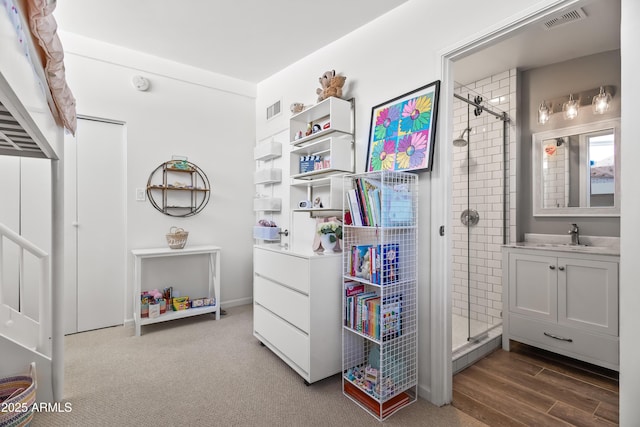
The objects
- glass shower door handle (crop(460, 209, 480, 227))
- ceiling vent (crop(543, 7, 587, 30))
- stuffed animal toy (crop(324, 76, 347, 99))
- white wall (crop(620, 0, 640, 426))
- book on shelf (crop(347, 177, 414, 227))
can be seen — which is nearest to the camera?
white wall (crop(620, 0, 640, 426))

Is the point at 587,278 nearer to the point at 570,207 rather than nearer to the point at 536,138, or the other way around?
the point at 570,207

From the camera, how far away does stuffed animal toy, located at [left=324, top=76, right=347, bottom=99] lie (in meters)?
2.50

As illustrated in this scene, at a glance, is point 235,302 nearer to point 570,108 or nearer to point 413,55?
point 413,55

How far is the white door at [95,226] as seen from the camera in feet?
9.66

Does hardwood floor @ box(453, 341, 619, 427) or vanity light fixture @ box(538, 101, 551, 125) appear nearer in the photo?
hardwood floor @ box(453, 341, 619, 427)

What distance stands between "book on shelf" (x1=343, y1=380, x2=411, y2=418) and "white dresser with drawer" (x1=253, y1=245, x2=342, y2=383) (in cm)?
20

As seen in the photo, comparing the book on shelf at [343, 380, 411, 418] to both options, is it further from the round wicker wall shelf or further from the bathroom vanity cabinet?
the round wicker wall shelf

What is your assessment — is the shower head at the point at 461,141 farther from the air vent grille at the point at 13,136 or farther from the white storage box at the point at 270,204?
the air vent grille at the point at 13,136

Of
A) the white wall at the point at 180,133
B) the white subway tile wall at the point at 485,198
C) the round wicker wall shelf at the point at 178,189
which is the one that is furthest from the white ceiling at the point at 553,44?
the round wicker wall shelf at the point at 178,189

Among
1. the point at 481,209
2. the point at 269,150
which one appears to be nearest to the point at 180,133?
the point at 269,150

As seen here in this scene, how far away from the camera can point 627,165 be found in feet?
4.27

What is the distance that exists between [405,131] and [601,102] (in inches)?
74.3

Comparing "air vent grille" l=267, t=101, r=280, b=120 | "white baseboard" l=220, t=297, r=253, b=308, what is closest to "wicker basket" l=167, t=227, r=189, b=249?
"white baseboard" l=220, t=297, r=253, b=308

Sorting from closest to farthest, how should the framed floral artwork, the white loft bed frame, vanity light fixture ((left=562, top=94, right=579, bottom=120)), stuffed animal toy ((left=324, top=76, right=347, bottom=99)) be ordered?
the white loft bed frame → the framed floral artwork → stuffed animal toy ((left=324, top=76, right=347, bottom=99)) → vanity light fixture ((left=562, top=94, right=579, bottom=120))
